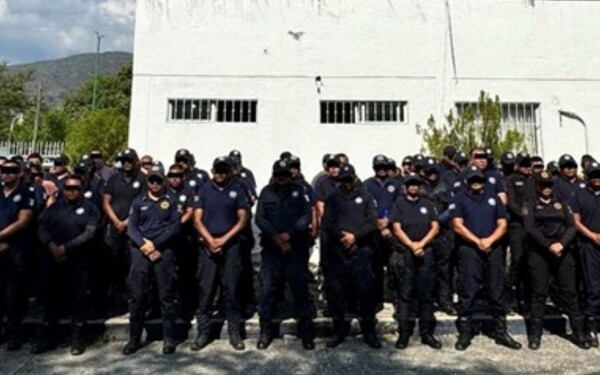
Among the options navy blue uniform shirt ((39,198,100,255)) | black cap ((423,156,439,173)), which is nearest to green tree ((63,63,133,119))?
navy blue uniform shirt ((39,198,100,255))

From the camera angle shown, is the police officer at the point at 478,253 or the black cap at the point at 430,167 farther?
the black cap at the point at 430,167

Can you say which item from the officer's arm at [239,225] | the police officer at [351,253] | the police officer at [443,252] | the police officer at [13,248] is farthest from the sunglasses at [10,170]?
the police officer at [443,252]

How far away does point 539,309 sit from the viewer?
17.1ft

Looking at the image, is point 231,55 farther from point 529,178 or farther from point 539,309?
point 539,309

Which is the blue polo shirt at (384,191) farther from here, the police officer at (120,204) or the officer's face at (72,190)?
the officer's face at (72,190)

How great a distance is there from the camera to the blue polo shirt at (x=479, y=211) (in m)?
5.20

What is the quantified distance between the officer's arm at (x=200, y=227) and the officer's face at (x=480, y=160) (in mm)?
3292

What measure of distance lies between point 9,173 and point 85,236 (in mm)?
1041

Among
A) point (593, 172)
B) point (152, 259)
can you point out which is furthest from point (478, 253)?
point (152, 259)

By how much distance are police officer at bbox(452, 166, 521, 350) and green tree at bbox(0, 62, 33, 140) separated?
122ft

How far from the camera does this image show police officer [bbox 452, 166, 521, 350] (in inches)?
202

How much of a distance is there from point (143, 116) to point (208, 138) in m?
1.61

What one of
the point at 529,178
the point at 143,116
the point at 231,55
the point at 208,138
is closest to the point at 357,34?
the point at 231,55

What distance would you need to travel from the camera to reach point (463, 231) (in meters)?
5.16
